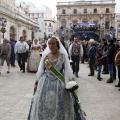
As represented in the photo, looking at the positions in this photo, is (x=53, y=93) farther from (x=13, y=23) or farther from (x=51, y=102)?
(x=13, y=23)

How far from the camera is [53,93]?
12.8 feet

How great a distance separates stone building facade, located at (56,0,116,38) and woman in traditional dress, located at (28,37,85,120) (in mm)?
65984

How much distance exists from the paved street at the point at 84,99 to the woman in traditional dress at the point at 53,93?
53.1 inches

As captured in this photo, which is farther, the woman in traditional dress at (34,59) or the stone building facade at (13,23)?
the stone building facade at (13,23)

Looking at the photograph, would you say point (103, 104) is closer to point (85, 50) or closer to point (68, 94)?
point (68, 94)

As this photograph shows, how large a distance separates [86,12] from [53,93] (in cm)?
6819

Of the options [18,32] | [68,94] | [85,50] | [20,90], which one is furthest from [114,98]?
[18,32]

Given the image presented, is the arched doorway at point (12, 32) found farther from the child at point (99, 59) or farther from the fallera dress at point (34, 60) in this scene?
the child at point (99, 59)

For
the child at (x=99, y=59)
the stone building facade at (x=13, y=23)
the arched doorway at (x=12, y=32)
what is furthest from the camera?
the arched doorway at (x=12, y=32)

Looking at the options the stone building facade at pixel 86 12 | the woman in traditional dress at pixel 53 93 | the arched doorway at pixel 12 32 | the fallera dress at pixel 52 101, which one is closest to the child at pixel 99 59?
the woman in traditional dress at pixel 53 93

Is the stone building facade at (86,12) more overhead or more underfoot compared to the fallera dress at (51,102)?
more overhead

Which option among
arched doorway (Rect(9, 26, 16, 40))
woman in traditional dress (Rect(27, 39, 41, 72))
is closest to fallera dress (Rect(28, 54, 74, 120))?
woman in traditional dress (Rect(27, 39, 41, 72))

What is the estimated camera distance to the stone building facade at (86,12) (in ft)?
229

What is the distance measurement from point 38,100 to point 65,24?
67.3 meters
